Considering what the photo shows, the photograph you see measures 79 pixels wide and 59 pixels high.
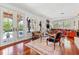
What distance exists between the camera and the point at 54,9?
9.64 ft

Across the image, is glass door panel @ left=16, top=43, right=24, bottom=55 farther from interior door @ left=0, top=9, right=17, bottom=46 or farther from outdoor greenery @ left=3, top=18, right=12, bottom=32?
outdoor greenery @ left=3, top=18, right=12, bottom=32

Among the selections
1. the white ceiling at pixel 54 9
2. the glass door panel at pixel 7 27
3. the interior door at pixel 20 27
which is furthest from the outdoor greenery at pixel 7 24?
the white ceiling at pixel 54 9

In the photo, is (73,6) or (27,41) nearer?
(73,6)

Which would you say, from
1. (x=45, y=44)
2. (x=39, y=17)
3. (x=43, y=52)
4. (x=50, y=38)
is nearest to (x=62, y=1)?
(x=39, y=17)

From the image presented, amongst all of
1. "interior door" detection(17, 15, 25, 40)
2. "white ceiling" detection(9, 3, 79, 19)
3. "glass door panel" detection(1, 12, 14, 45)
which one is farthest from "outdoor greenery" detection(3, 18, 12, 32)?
"white ceiling" detection(9, 3, 79, 19)

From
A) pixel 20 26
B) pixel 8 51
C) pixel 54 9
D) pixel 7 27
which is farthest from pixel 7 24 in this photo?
pixel 54 9

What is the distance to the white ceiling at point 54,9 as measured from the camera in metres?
2.89

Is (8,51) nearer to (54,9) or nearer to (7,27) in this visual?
(7,27)

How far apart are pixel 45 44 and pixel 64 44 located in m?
0.46

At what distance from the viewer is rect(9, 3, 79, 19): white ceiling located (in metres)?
2.89

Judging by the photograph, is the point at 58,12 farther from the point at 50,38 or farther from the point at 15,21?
the point at 15,21

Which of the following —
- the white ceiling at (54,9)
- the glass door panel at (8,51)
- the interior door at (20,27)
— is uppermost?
the white ceiling at (54,9)

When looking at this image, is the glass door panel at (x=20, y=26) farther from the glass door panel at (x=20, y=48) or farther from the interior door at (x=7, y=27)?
the glass door panel at (x=20, y=48)

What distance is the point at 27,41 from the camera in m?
3.08
